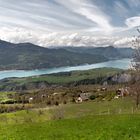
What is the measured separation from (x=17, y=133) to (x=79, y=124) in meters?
6.58

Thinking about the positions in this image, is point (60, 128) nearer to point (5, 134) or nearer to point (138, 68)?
point (5, 134)

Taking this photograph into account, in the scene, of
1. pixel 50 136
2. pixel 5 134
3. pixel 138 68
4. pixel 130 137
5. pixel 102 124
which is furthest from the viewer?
pixel 138 68

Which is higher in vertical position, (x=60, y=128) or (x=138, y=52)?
(x=138, y=52)

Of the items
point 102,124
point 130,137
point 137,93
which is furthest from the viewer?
point 137,93

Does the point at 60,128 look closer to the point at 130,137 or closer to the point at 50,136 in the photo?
the point at 50,136

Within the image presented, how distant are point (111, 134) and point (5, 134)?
9.67m

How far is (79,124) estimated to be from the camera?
33.6 metres

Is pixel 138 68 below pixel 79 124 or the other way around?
the other way around

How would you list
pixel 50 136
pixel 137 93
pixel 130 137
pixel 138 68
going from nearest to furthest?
pixel 130 137 → pixel 50 136 → pixel 138 68 → pixel 137 93

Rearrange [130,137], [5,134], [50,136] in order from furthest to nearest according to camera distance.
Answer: [5,134], [50,136], [130,137]

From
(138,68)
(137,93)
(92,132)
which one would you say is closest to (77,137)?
(92,132)

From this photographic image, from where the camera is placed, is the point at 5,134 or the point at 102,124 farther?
the point at 102,124

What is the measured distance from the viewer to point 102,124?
3253cm

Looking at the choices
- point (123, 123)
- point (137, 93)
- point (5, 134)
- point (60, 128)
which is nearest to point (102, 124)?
point (123, 123)
